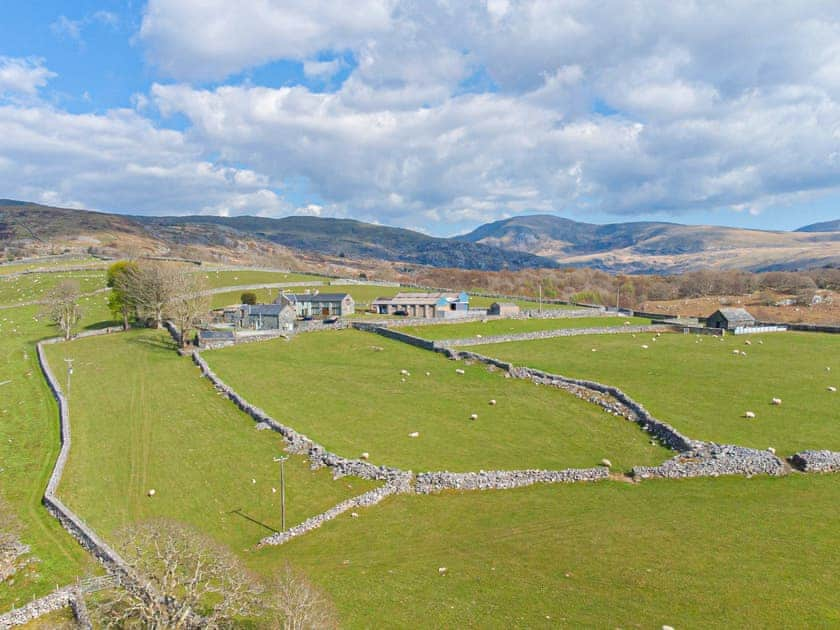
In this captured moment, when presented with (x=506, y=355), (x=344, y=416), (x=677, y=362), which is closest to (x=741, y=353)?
(x=677, y=362)

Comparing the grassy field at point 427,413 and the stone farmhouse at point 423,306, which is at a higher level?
the stone farmhouse at point 423,306

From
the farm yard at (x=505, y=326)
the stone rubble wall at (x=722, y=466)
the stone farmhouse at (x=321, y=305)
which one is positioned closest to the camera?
the stone rubble wall at (x=722, y=466)

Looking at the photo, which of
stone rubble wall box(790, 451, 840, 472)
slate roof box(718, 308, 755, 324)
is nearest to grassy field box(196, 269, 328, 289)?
slate roof box(718, 308, 755, 324)

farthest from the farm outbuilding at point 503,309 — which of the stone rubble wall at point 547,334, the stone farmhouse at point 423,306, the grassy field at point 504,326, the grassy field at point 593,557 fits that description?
the grassy field at point 593,557

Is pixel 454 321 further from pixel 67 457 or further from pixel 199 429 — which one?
pixel 67 457

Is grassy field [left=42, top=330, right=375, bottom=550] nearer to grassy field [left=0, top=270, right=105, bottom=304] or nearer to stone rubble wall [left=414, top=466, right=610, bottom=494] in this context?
stone rubble wall [left=414, top=466, right=610, bottom=494]

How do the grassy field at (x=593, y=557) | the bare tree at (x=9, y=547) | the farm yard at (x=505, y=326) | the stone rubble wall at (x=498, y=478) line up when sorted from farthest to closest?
the farm yard at (x=505, y=326) < the stone rubble wall at (x=498, y=478) < the bare tree at (x=9, y=547) < the grassy field at (x=593, y=557)

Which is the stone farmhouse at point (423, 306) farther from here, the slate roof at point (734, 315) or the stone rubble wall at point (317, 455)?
the stone rubble wall at point (317, 455)

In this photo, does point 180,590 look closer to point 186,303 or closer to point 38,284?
point 186,303
